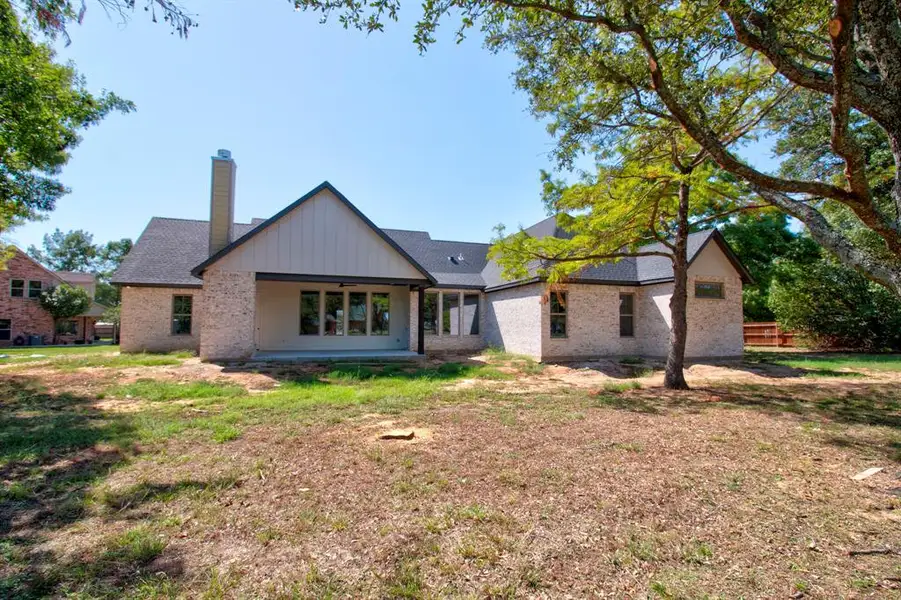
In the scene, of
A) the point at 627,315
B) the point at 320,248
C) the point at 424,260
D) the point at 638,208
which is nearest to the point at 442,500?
the point at 638,208

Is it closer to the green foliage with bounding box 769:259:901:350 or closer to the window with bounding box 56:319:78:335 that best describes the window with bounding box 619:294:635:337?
the green foliage with bounding box 769:259:901:350

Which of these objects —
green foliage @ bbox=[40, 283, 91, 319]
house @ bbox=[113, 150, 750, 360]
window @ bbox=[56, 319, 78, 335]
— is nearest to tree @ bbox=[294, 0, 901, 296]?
house @ bbox=[113, 150, 750, 360]

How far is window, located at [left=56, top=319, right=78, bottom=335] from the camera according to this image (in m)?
30.8

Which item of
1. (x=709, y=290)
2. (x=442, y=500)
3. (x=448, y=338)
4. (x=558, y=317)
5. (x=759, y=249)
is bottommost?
(x=442, y=500)

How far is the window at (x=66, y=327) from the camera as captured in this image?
101ft

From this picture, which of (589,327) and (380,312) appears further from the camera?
(380,312)

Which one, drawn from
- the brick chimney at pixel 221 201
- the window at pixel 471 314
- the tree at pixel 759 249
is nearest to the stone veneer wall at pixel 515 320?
the window at pixel 471 314

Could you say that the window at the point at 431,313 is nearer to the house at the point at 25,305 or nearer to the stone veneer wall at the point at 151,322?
the stone veneer wall at the point at 151,322

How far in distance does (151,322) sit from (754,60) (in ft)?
66.5

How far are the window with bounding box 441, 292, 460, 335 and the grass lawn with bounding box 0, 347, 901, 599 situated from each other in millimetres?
11586

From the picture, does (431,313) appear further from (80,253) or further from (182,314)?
(80,253)

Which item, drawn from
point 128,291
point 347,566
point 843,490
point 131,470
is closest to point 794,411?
point 843,490

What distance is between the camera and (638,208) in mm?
9578

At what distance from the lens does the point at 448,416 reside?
22.7 ft
